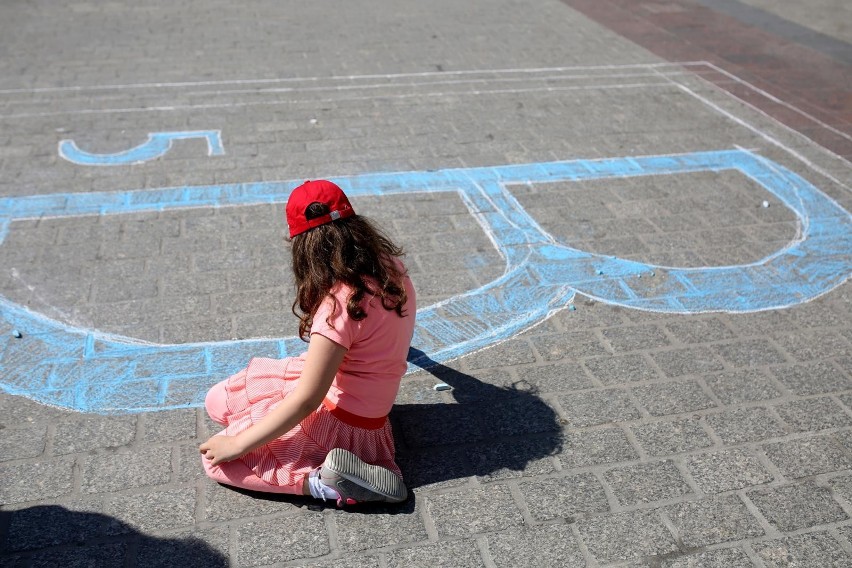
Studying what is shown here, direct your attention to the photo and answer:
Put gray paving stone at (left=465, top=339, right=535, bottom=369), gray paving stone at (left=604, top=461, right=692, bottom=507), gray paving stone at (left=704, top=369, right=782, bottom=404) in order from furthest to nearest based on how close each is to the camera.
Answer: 1. gray paving stone at (left=465, top=339, right=535, bottom=369)
2. gray paving stone at (left=704, top=369, right=782, bottom=404)
3. gray paving stone at (left=604, top=461, right=692, bottom=507)

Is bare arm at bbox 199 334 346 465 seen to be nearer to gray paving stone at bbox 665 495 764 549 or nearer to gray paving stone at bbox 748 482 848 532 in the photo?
gray paving stone at bbox 665 495 764 549

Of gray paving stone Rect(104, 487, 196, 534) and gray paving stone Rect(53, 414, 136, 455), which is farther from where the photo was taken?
gray paving stone Rect(53, 414, 136, 455)

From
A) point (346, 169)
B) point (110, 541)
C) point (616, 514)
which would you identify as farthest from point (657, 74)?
point (110, 541)

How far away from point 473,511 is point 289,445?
738 millimetres

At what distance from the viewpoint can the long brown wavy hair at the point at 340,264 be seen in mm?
2920

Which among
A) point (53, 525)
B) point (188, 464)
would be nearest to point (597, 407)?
point (188, 464)

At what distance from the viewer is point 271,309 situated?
4.42 meters

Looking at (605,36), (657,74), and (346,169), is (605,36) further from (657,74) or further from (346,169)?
(346,169)

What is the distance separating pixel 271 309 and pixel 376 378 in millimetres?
1447

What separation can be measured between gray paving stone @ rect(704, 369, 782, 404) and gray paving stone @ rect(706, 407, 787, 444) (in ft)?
0.30

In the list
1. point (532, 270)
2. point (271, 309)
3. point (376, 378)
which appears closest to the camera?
point (376, 378)

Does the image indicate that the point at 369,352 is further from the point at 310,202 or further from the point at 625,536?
the point at 625,536

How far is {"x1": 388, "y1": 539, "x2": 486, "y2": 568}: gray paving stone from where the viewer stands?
9.39 ft

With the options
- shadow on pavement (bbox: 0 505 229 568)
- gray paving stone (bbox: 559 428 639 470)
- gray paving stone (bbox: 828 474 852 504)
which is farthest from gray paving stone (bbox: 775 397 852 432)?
shadow on pavement (bbox: 0 505 229 568)
